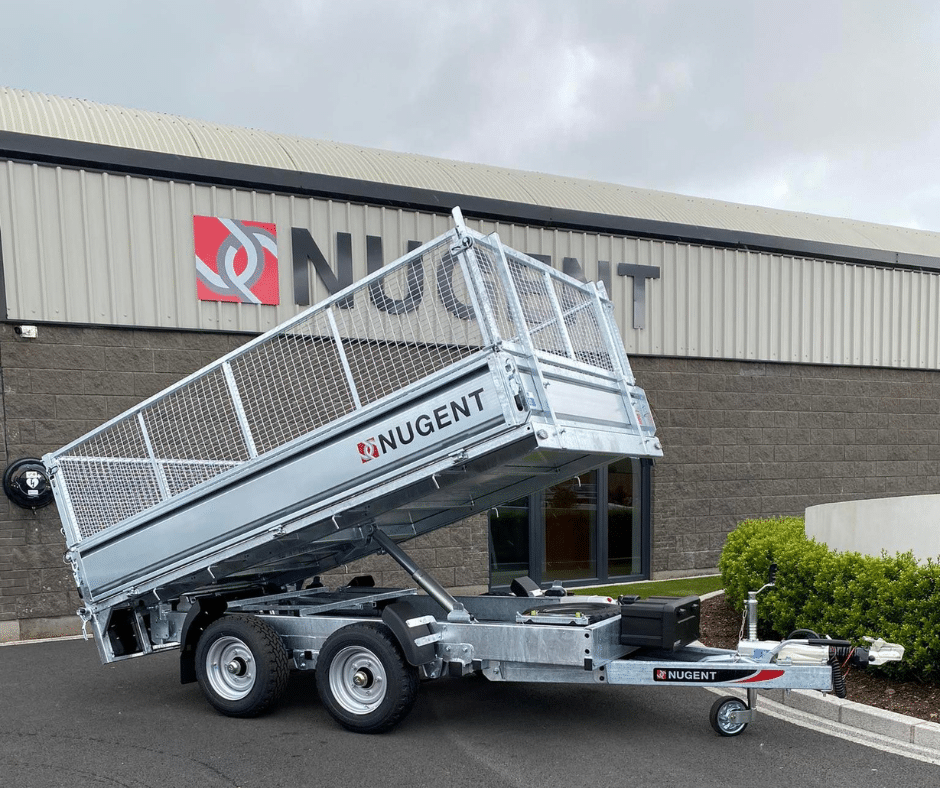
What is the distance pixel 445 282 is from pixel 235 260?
571cm

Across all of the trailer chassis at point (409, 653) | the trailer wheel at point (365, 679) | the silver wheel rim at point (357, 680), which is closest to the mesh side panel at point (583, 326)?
the trailer chassis at point (409, 653)

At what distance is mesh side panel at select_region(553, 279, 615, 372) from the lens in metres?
6.47

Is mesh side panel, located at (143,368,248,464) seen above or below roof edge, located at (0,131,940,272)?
below

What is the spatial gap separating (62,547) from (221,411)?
4327 millimetres

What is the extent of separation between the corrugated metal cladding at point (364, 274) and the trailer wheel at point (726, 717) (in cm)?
719

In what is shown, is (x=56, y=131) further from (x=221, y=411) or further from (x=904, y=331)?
(x=904, y=331)

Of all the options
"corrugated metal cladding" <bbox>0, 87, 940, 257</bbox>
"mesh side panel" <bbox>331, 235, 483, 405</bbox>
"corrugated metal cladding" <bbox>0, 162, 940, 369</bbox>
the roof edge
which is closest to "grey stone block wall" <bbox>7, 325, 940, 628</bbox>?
"corrugated metal cladding" <bbox>0, 162, 940, 369</bbox>

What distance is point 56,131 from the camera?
10125 millimetres

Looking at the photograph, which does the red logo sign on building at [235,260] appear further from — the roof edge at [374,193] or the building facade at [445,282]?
the roof edge at [374,193]

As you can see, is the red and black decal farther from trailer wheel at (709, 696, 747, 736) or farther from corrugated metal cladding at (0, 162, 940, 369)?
corrugated metal cladding at (0, 162, 940, 369)

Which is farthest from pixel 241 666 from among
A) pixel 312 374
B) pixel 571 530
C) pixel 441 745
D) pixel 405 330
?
pixel 571 530

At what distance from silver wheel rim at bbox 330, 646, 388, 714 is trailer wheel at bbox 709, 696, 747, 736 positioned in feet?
7.51

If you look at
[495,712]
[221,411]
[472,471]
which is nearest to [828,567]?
[495,712]

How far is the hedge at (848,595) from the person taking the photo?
6578mm
